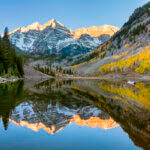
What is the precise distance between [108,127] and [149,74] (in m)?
161

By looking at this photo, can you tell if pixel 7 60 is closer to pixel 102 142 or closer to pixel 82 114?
pixel 82 114

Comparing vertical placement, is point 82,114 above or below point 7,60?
below

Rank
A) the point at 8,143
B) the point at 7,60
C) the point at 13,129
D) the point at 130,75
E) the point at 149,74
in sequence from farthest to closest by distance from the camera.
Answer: the point at 130,75 → the point at 149,74 → the point at 7,60 → the point at 13,129 → the point at 8,143

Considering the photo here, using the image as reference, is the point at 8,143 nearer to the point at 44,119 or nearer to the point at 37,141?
the point at 37,141

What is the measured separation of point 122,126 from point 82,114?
591cm

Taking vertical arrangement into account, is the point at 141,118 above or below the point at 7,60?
below

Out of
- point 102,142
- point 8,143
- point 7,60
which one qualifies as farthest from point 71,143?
point 7,60

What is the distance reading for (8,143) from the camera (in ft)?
40.3

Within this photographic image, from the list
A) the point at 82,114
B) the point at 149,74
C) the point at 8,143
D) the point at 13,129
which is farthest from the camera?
the point at 149,74

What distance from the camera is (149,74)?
537 ft

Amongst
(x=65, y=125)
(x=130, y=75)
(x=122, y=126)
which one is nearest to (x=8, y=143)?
(x=65, y=125)

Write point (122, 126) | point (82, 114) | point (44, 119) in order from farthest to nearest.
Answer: point (82, 114) → point (44, 119) → point (122, 126)

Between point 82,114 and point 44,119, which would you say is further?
point 82,114

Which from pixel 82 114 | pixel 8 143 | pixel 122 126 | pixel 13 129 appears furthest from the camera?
pixel 82 114
